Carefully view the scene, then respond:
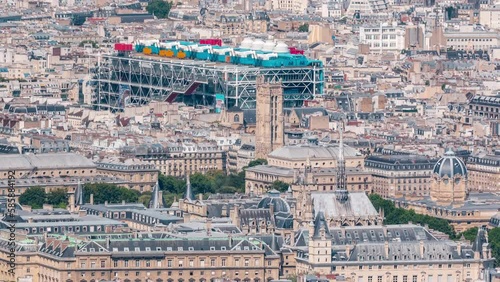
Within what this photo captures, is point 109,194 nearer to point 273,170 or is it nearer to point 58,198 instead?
point 58,198

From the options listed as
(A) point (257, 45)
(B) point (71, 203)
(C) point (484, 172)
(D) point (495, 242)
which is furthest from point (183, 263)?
(A) point (257, 45)

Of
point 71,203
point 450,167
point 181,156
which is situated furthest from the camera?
point 181,156

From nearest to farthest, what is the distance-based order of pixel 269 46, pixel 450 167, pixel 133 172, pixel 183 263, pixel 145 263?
1. pixel 145 263
2. pixel 183 263
3. pixel 450 167
4. pixel 133 172
5. pixel 269 46

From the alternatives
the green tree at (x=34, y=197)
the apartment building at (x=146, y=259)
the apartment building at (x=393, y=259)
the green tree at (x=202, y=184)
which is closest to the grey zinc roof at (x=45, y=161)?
the green tree at (x=202, y=184)

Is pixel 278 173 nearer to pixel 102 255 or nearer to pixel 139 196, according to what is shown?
pixel 139 196

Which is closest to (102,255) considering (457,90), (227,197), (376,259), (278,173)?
(376,259)
